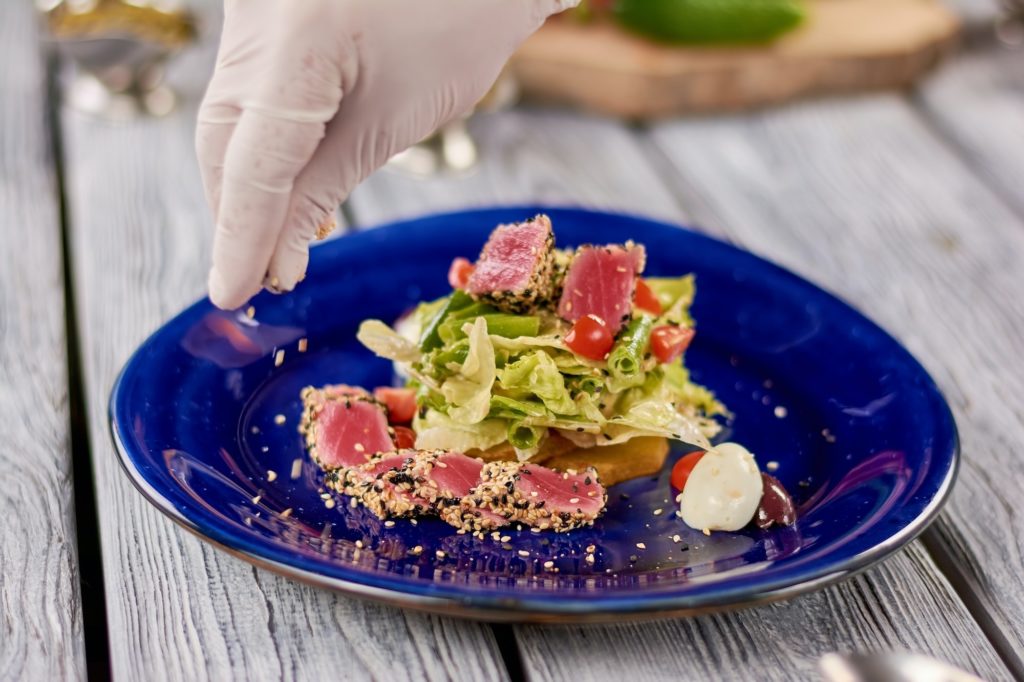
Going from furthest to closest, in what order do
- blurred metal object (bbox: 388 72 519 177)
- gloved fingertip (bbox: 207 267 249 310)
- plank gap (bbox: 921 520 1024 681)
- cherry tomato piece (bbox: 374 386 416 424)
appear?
blurred metal object (bbox: 388 72 519 177) → cherry tomato piece (bbox: 374 386 416 424) → gloved fingertip (bbox: 207 267 249 310) → plank gap (bbox: 921 520 1024 681)

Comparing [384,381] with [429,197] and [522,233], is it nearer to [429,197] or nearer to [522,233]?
[522,233]

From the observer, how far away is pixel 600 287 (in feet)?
7.83

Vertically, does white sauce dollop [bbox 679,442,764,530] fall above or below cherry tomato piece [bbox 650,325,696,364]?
below

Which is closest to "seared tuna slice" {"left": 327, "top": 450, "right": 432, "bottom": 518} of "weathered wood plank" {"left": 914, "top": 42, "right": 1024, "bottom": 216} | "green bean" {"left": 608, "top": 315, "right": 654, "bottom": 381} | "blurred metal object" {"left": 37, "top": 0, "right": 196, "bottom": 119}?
"green bean" {"left": 608, "top": 315, "right": 654, "bottom": 381}

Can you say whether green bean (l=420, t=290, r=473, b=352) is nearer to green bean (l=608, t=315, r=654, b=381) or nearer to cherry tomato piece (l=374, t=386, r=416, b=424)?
cherry tomato piece (l=374, t=386, r=416, b=424)

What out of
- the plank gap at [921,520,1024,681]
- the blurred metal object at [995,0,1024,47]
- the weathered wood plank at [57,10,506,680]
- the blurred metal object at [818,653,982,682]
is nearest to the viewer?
the blurred metal object at [818,653,982,682]

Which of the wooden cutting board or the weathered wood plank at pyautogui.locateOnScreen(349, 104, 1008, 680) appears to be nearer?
the weathered wood plank at pyautogui.locateOnScreen(349, 104, 1008, 680)

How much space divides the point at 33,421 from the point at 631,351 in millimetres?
1410

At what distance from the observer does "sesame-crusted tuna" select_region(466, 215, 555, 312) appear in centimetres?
236

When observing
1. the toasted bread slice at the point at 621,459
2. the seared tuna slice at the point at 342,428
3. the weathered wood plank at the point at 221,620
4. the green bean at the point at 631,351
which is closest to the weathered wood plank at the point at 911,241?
the toasted bread slice at the point at 621,459

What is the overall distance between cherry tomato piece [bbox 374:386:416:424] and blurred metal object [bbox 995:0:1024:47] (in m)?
3.67

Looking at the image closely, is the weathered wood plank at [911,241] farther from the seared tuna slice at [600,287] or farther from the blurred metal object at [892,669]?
the seared tuna slice at [600,287]

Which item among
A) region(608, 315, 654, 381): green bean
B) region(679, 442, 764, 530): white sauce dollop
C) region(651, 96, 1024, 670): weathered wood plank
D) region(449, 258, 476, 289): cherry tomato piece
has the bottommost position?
region(651, 96, 1024, 670): weathered wood plank

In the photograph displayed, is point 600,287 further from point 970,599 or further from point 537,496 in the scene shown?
point 970,599
